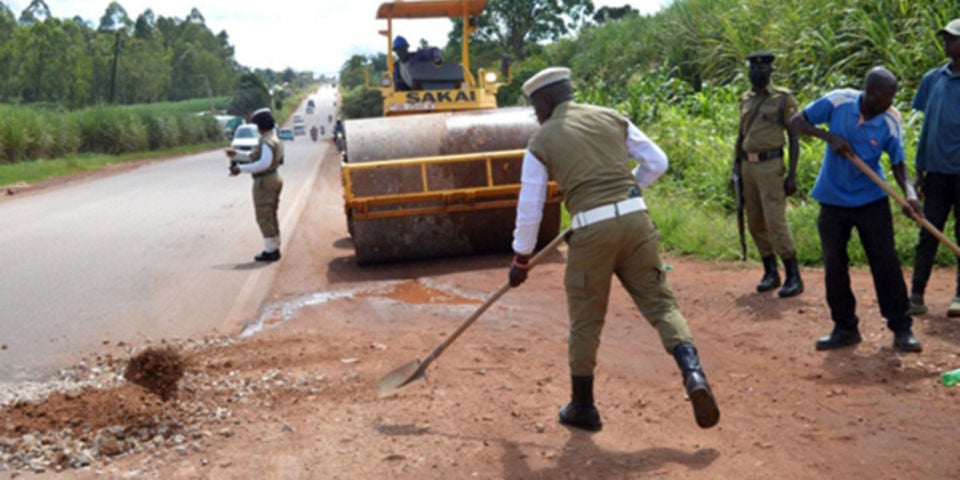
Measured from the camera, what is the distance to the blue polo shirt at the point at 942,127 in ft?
20.0

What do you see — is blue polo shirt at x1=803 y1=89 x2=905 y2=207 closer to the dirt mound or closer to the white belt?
the white belt

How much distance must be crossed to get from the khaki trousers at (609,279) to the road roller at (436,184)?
4.39 meters

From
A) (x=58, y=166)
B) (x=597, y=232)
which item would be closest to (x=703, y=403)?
(x=597, y=232)

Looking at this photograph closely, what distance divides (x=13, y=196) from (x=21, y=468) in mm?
17253

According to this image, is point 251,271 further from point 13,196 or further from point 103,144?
point 103,144

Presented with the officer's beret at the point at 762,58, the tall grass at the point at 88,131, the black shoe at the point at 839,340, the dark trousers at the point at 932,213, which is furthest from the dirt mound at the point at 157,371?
the tall grass at the point at 88,131

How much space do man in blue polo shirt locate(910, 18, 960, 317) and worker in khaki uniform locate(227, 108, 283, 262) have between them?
612 centimetres

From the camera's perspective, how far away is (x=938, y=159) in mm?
6184

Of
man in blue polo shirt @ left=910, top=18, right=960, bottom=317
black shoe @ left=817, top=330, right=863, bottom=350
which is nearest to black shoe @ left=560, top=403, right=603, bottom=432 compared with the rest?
black shoe @ left=817, top=330, right=863, bottom=350

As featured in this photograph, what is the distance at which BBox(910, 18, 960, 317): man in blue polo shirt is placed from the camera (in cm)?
611

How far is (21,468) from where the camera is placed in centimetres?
434

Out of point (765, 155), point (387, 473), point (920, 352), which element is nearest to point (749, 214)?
point (765, 155)

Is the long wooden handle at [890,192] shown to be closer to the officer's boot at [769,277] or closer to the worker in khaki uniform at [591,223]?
the worker in khaki uniform at [591,223]

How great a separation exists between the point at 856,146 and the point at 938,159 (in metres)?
0.92
